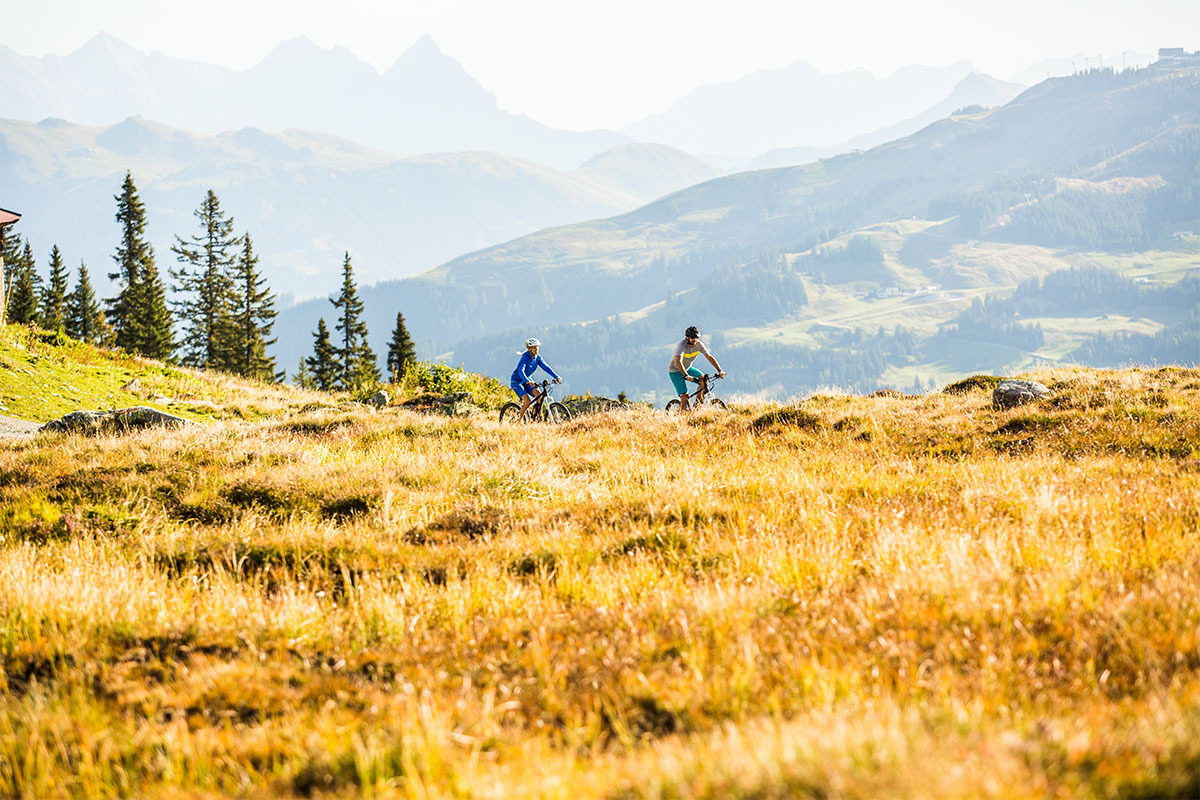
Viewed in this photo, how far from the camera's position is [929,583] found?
4.96m

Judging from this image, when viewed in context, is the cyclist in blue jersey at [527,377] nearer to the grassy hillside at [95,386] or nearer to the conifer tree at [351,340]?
the grassy hillside at [95,386]

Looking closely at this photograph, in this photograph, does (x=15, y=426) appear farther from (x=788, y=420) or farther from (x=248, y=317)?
(x=248, y=317)

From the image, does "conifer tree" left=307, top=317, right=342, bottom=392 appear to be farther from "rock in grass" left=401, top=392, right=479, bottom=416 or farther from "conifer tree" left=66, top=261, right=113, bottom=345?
"rock in grass" left=401, top=392, right=479, bottom=416

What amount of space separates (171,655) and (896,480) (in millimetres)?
7597

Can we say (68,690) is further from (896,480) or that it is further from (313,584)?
(896,480)

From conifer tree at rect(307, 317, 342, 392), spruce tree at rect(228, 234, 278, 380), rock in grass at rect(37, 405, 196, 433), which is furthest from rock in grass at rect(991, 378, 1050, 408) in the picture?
spruce tree at rect(228, 234, 278, 380)

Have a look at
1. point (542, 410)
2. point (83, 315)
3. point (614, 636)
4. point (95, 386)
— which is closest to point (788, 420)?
point (542, 410)

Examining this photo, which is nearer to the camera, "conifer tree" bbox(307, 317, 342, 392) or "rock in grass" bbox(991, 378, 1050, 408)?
"rock in grass" bbox(991, 378, 1050, 408)

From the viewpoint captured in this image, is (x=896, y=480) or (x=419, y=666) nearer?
(x=419, y=666)

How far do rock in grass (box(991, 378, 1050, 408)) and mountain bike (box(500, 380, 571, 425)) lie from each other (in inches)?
392

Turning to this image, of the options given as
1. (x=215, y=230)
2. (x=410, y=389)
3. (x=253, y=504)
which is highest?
(x=215, y=230)

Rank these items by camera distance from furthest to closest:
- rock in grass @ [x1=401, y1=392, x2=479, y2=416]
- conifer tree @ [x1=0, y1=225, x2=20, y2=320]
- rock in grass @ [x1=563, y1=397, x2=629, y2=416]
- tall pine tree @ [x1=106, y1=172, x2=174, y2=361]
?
conifer tree @ [x1=0, y1=225, x2=20, y2=320], tall pine tree @ [x1=106, y1=172, x2=174, y2=361], rock in grass @ [x1=401, y1=392, x2=479, y2=416], rock in grass @ [x1=563, y1=397, x2=629, y2=416]

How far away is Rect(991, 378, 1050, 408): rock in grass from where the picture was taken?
16.3 metres

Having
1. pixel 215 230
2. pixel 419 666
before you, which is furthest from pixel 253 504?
pixel 215 230
